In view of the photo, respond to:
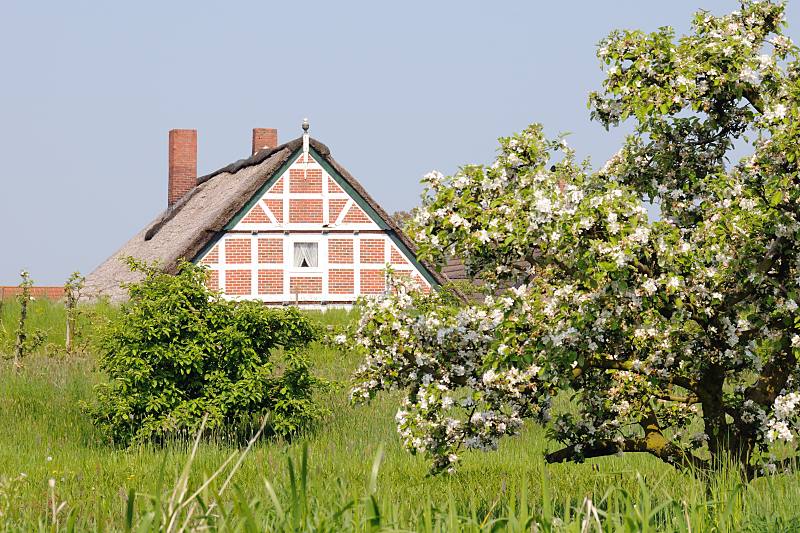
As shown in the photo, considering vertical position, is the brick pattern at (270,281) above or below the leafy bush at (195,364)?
above

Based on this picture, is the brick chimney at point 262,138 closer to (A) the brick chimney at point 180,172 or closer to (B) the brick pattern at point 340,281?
(A) the brick chimney at point 180,172

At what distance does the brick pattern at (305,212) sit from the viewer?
2888 cm

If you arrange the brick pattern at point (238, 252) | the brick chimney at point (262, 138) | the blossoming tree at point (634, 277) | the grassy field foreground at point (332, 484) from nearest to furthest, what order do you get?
the grassy field foreground at point (332, 484) → the blossoming tree at point (634, 277) → the brick pattern at point (238, 252) → the brick chimney at point (262, 138)

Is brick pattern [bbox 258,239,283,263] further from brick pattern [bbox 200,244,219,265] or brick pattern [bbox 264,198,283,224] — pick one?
brick pattern [bbox 200,244,219,265]

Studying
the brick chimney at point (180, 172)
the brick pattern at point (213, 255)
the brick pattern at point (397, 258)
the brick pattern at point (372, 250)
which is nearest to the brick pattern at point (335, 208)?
the brick pattern at point (372, 250)

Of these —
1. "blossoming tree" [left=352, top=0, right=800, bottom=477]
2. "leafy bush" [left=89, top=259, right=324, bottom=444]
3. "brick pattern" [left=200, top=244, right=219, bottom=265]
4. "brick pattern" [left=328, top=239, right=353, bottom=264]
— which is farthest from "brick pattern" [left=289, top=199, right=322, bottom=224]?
"blossoming tree" [left=352, top=0, right=800, bottom=477]

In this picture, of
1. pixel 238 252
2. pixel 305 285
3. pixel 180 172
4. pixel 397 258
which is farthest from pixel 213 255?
pixel 180 172

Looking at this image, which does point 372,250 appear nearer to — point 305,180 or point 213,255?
point 305,180

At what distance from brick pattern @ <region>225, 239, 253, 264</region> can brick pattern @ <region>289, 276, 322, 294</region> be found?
145 cm

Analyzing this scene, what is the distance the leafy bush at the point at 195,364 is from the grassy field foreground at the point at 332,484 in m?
0.46

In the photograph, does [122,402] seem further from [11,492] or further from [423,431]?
[11,492]

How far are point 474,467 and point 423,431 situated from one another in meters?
3.86

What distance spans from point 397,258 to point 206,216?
5.97m

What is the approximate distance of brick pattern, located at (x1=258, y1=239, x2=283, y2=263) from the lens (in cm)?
2856
